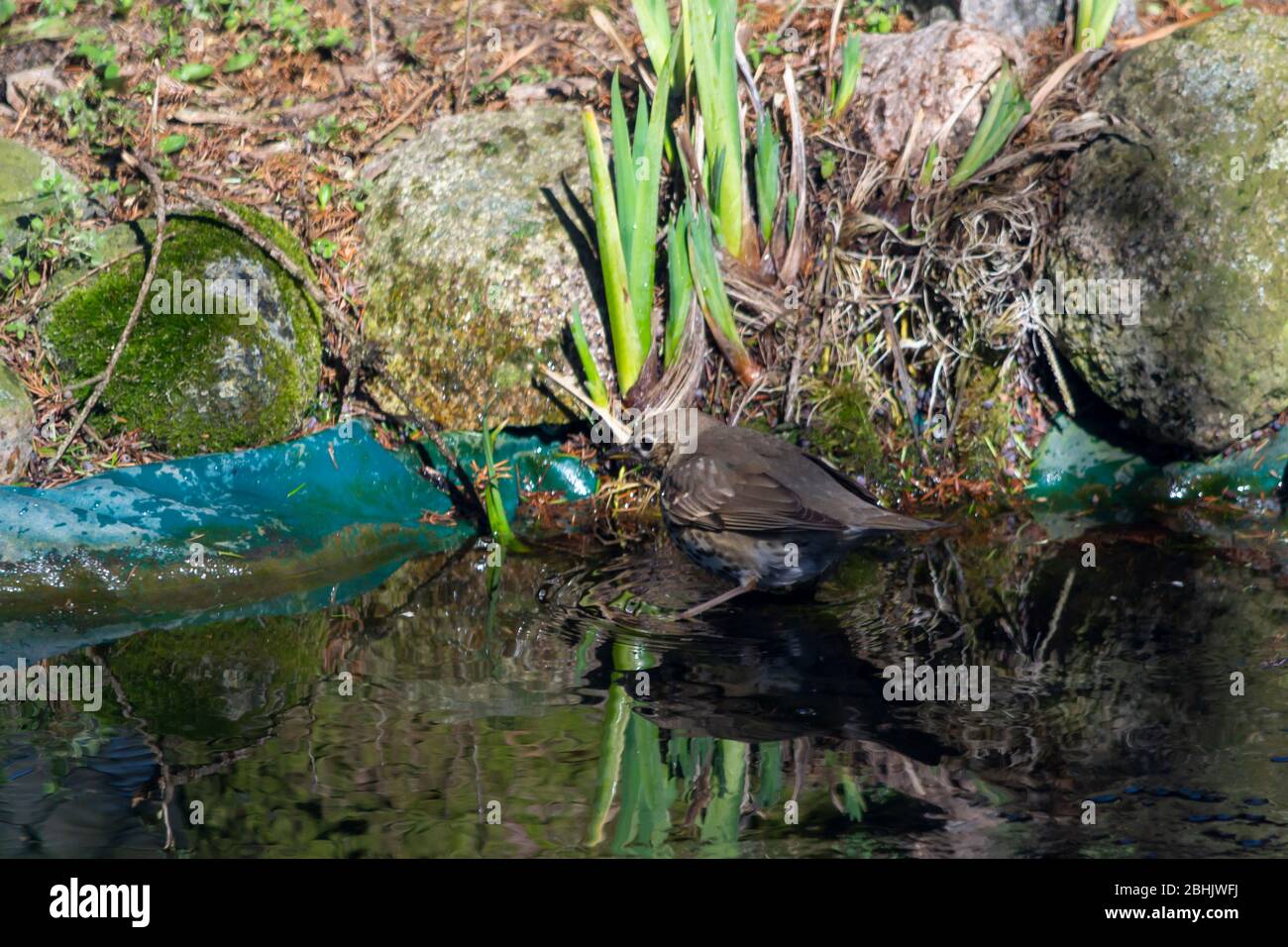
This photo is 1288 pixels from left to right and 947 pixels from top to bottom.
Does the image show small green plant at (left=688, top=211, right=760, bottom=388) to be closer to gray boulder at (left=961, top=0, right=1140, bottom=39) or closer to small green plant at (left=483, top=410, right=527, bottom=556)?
small green plant at (left=483, top=410, right=527, bottom=556)

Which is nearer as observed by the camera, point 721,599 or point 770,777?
point 770,777

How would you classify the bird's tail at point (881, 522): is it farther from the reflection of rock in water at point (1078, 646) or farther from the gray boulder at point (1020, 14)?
the gray boulder at point (1020, 14)

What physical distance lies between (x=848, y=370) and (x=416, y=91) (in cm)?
322

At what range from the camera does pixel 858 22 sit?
7.88 metres

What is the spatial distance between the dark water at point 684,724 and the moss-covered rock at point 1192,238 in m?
1.07

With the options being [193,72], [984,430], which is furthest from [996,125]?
[193,72]

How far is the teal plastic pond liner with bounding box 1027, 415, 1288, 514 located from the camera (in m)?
6.66

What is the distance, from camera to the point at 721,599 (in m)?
5.35

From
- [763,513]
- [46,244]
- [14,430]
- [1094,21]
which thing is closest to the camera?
[763,513]

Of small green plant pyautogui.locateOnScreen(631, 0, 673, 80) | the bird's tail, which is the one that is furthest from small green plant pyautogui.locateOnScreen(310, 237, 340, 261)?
the bird's tail

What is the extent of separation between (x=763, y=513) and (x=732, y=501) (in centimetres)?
16

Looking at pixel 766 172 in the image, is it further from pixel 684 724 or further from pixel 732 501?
pixel 684 724

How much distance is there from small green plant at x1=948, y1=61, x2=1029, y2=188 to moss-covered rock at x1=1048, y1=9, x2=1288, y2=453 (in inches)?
21.4

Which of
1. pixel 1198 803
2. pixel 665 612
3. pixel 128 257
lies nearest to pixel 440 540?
pixel 665 612
